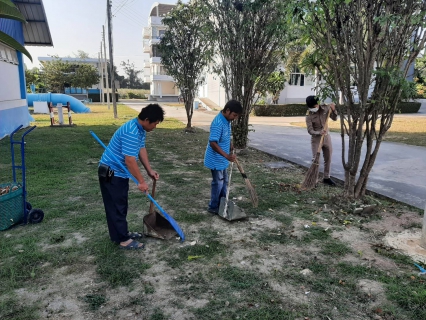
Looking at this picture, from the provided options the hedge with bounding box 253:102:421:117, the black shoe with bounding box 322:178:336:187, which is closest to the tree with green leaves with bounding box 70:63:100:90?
the hedge with bounding box 253:102:421:117

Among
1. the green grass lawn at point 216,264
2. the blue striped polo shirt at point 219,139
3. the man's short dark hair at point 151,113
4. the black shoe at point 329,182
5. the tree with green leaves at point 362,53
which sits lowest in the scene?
the green grass lawn at point 216,264

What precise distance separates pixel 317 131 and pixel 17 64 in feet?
43.3

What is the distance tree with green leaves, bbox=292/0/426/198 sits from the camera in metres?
4.16

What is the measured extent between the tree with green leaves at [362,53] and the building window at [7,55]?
430 inches

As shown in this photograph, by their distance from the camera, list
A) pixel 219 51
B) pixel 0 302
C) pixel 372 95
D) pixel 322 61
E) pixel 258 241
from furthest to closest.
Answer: pixel 219 51 → pixel 322 61 → pixel 372 95 → pixel 258 241 → pixel 0 302

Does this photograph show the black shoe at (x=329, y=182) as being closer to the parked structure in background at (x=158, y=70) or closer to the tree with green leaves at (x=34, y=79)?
the tree with green leaves at (x=34, y=79)

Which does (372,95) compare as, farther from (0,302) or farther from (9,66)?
(9,66)

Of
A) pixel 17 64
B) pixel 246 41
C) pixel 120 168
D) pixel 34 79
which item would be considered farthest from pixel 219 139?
pixel 34 79

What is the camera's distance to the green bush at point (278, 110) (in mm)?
24266

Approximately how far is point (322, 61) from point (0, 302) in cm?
487

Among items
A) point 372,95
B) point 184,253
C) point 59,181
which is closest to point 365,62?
point 372,95

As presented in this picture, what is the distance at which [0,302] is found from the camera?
262 cm

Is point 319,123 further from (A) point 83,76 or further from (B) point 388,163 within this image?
(A) point 83,76

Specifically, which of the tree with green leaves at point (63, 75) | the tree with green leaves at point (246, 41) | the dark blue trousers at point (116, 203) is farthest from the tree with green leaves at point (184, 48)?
the tree with green leaves at point (63, 75)
